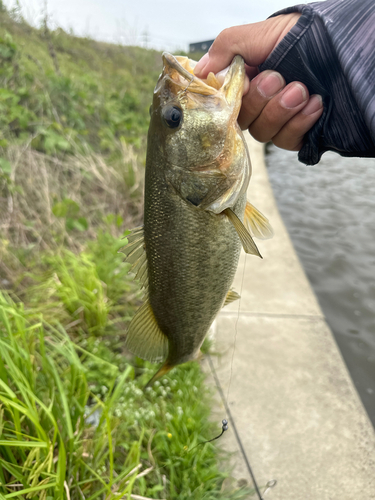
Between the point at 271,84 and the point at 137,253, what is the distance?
86 centimetres

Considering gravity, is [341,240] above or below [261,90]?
below

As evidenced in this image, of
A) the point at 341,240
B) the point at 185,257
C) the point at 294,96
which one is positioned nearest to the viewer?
the point at 185,257

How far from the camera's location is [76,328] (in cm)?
279

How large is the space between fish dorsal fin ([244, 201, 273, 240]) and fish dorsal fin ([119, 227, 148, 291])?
441 millimetres

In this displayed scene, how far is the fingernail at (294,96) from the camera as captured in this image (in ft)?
4.46

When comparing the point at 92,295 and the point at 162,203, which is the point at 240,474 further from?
the point at 162,203

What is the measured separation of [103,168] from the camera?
15.1 feet

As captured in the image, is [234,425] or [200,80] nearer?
[200,80]

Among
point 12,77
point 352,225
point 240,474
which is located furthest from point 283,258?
point 12,77

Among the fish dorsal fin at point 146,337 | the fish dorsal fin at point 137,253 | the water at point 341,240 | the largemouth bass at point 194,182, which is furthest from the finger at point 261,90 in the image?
the water at point 341,240

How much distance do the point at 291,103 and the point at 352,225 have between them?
4.84m

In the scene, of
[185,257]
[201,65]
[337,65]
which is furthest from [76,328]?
[337,65]

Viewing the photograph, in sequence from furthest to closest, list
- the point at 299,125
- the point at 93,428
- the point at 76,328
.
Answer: the point at 76,328
the point at 93,428
the point at 299,125

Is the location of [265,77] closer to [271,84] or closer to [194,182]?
[271,84]
